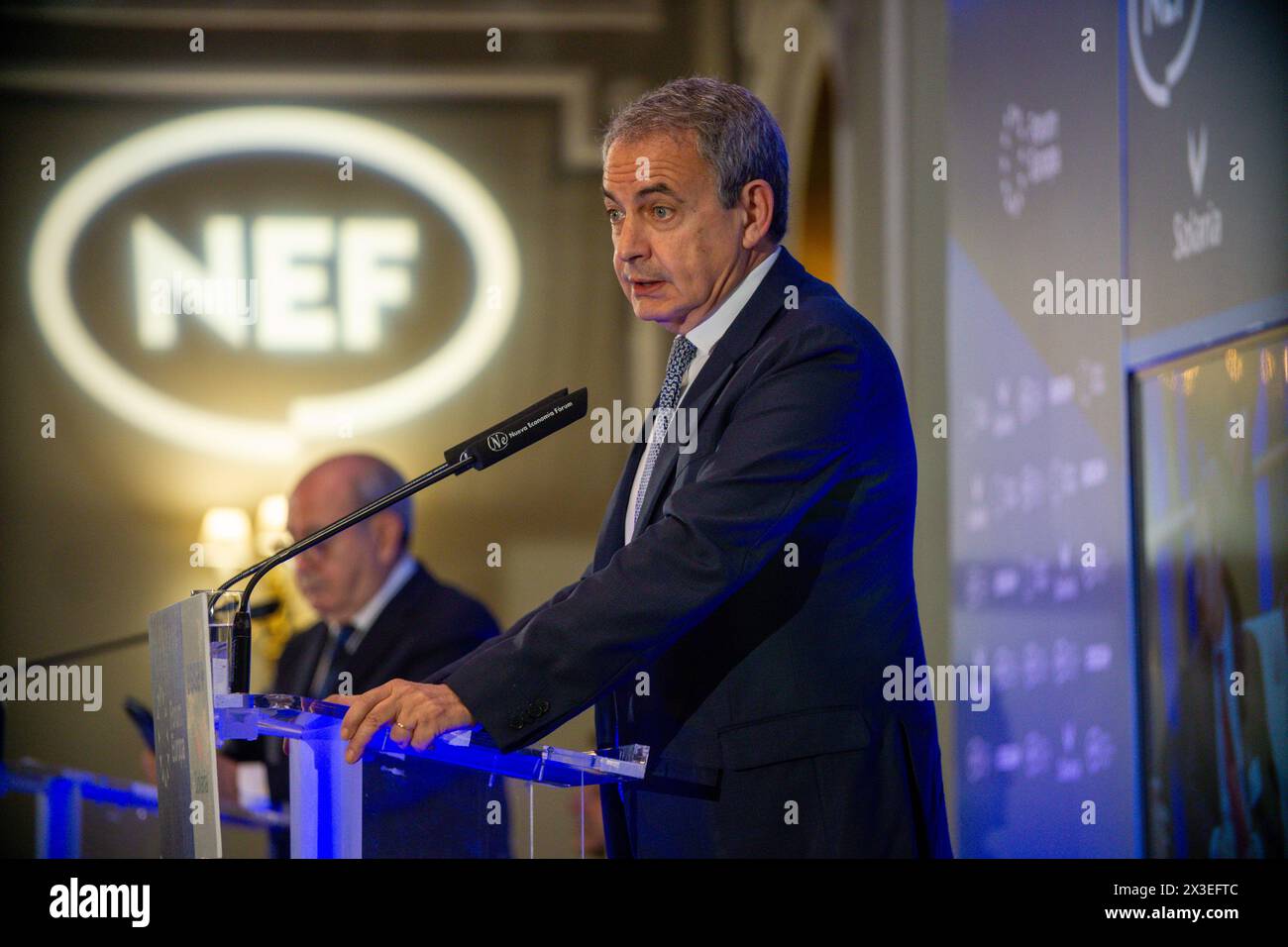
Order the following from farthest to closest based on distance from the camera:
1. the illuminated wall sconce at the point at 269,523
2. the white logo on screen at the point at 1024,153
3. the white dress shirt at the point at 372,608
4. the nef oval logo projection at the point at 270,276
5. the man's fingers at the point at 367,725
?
the nef oval logo projection at the point at 270,276 < the illuminated wall sconce at the point at 269,523 < the white dress shirt at the point at 372,608 < the white logo on screen at the point at 1024,153 < the man's fingers at the point at 367,725

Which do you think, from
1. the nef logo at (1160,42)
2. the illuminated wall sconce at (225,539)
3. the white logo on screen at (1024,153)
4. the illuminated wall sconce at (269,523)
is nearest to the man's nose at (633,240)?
the nef logo at (1160,42)

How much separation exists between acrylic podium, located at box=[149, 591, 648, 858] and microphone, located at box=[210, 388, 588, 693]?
0.05m

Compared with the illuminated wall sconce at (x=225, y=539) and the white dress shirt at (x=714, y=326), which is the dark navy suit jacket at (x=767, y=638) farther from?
the illuminated wall sconce at (x=225, y=539)

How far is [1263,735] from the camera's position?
2.72m

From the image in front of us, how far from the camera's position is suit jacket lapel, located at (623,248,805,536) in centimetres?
187

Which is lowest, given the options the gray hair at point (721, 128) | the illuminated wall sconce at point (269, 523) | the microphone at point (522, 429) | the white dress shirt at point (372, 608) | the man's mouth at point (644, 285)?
the white dress shirt at point (372, 608)

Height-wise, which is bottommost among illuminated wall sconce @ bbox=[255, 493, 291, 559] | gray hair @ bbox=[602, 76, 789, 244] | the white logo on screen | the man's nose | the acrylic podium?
the acrylic podium

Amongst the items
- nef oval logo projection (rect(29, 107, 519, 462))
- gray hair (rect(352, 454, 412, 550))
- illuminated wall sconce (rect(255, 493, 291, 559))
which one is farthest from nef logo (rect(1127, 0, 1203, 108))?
A: illuminated wall sconce (rect(255, 493, 291, 559))

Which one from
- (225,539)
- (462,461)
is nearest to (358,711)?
(462,461)

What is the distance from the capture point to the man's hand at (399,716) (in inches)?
61.8

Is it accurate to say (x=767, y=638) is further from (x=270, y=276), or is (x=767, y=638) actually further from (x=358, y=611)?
(x=270, y=276)

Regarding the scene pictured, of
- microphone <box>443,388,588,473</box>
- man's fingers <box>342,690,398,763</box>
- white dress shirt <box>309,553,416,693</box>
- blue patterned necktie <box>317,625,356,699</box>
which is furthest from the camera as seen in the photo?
white dress shirt <box>309,553,416,693</box>

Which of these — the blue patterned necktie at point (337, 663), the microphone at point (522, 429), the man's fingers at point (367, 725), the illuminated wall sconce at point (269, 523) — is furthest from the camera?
the illuminated wall sconce at point (269, 523)

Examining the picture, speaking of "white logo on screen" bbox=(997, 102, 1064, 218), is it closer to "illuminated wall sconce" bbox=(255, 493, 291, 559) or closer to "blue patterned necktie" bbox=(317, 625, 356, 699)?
"blue patterned necktie" bbox=(317, 625, 356, 699)
